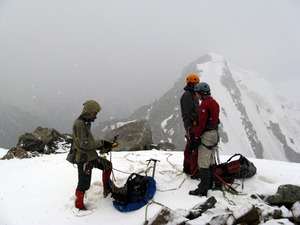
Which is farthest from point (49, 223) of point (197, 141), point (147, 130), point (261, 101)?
point (261, 101)

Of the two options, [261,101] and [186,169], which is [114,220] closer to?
[186,169]

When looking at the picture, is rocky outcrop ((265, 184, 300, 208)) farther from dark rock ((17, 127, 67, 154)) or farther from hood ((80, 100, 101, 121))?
dark rock ((17, 127, 67, 154))

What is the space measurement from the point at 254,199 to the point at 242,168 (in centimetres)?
102

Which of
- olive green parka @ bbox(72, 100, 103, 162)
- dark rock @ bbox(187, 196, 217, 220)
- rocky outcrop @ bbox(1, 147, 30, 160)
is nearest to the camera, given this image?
dark rock @ bbox(187, 196, 217, 220)

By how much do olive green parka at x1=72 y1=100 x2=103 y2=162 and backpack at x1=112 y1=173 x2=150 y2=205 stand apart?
1210 millimetres

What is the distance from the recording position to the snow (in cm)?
463

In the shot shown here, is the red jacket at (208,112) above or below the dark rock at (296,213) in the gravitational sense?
above

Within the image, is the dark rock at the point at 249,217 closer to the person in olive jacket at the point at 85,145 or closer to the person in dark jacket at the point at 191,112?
the person in dark jacket at the point at 191,112

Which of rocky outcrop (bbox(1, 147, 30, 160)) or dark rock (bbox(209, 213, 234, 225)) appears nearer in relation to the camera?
dark rock (bbox(209, 213, 234, 225))

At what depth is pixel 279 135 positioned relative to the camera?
10875cm

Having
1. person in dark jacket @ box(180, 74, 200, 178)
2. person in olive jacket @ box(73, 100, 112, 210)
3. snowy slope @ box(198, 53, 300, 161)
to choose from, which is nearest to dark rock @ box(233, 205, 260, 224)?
person in dark jacket @ box(180, 74, 200, 178)

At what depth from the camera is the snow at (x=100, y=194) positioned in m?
4.63

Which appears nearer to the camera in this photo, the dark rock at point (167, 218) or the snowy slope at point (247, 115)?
the dark rock at point (167, 218)

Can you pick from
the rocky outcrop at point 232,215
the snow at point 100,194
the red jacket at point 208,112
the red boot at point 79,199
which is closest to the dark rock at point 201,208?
the rocky outcrop at point 232,215
